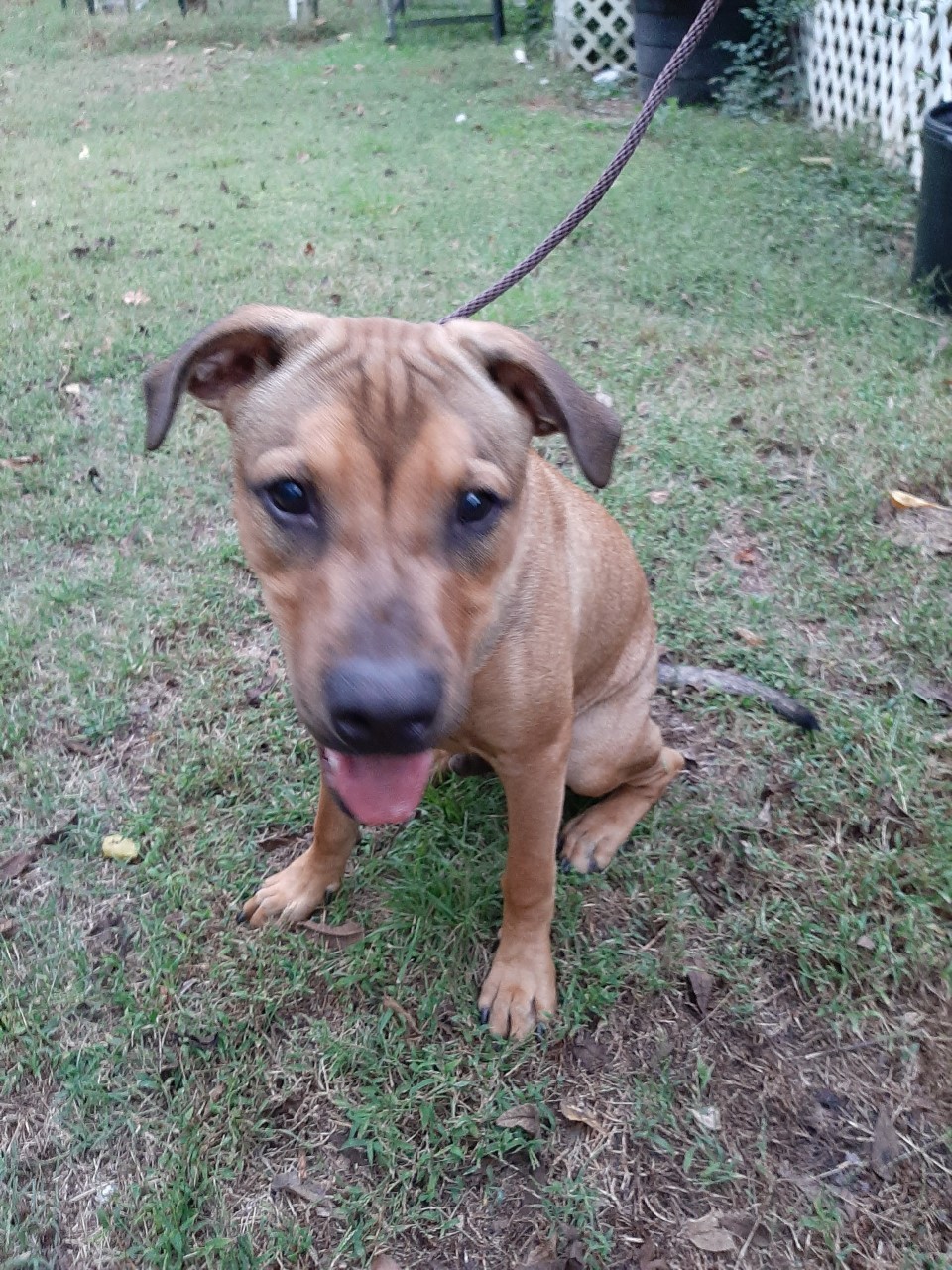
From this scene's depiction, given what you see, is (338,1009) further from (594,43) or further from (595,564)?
(594,43)

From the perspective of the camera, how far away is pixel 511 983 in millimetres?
2676

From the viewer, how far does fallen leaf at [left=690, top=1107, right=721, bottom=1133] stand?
2414mm

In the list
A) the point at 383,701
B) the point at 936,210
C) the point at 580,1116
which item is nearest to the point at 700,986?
the point at 580,1116

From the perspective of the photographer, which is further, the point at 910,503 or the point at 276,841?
the point at 910,503

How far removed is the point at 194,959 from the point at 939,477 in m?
4.05

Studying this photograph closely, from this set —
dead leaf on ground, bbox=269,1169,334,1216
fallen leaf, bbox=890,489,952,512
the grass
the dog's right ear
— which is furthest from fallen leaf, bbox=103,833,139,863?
fallen leaf, bbox=890,489,952,512

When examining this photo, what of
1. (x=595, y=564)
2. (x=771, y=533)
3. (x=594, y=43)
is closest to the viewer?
(x=595, y=564)

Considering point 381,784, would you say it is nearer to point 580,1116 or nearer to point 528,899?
point 528,899

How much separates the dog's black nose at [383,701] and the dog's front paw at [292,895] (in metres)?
1.24

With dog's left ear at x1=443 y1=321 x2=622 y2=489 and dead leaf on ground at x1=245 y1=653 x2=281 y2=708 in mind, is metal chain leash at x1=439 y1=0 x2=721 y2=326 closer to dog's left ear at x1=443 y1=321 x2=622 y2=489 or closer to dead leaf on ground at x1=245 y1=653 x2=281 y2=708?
dog's left ear at x1=443 y1=321 x2=622 y2=489

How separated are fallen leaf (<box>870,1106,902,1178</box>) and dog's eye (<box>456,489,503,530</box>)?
72.2 inches

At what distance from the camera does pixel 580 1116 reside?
244 centimetres

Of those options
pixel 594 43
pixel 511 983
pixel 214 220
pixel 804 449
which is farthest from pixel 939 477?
pixel 594 43

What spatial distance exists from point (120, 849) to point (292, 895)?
636 mm
